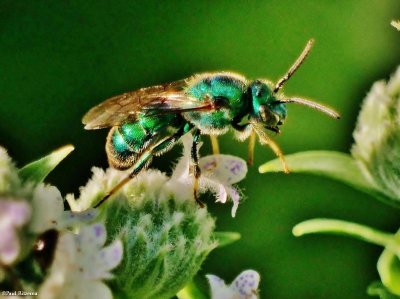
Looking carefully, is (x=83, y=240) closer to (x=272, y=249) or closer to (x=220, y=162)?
(x=220, y=162)

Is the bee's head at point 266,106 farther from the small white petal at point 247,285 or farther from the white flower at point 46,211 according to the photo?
the white flower at point 46,211

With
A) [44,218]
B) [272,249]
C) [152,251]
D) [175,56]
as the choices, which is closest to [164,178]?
[152,251]

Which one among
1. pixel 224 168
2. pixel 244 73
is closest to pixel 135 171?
pixel 224 168

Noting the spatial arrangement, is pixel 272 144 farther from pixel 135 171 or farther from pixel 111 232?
pixel 111 232

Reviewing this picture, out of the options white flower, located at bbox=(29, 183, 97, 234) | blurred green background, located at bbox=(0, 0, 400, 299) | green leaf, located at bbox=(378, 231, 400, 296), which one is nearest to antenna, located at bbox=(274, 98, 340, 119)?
green leaf, located at bbox=(378, 231, 400, 296)

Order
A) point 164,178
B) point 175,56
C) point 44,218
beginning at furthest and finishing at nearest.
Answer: point 175,56
point 164,178
point 44,218

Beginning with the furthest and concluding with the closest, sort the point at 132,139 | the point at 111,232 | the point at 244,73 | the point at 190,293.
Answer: the point at 244,73, the point at 132,139, the point at 190,293, the point at 111,232

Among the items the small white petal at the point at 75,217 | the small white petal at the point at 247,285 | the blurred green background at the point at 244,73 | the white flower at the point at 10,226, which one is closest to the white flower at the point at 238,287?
the small white petal at the point at 247,285
